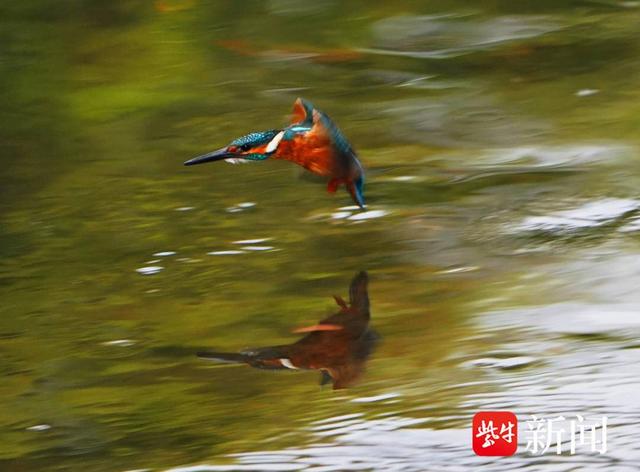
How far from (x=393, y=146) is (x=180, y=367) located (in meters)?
1.64

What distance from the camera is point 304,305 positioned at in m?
3.42

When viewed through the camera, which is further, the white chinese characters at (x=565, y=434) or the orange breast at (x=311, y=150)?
the orange breast at (x=311, y=150)

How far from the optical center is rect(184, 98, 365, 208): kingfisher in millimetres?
3508

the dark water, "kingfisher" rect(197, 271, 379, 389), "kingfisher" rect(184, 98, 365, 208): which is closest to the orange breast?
"kingfisher" rect(184, 98, 365, 208)

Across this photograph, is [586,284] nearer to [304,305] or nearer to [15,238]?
[304,305]

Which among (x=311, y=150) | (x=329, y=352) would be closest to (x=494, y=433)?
(x=329, y=352)

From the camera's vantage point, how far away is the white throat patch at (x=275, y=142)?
3.50 metres

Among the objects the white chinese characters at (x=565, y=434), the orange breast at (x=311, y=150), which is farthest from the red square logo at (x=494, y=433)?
the orange breast at (x=311, y=150)

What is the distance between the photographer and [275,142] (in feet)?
11.5

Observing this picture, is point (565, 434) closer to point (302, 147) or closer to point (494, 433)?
point (494, 433)

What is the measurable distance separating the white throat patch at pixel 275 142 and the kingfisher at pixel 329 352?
45cm

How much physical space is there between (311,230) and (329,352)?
0.80 m

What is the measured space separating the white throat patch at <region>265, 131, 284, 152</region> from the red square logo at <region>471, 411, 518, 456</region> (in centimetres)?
104

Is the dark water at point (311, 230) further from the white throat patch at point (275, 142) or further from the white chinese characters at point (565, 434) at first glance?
the white throat patch at point (275, 142)
